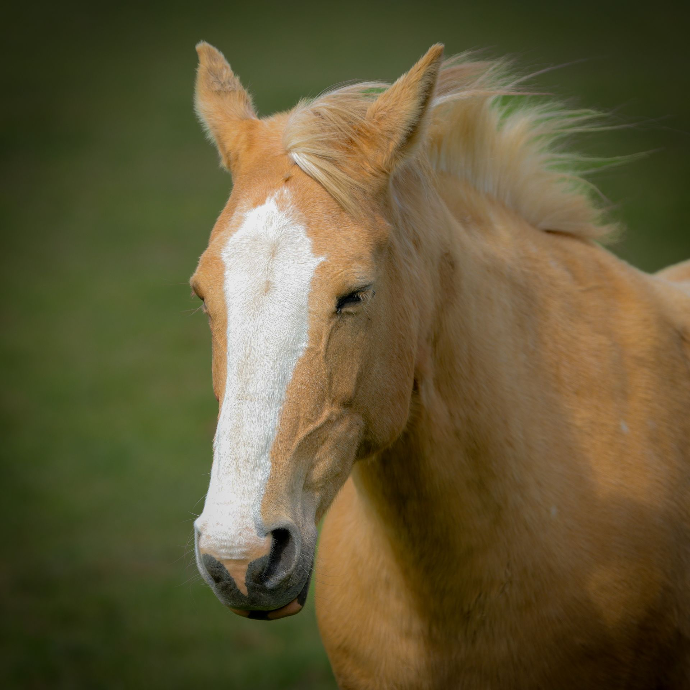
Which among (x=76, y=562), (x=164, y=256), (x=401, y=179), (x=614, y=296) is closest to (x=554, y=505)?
(x=614, y=296)

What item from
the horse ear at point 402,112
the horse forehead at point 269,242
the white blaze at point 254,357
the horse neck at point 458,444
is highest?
the horse ear at point 402,112

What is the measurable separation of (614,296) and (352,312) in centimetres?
129

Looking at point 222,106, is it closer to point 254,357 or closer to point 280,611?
point 254,357

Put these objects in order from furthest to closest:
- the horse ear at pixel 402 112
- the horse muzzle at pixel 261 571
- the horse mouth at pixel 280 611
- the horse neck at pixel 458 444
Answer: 1. the horse neck at pixel 458 444
2. the horse ear at pixel 402 112
3. the horse mouth at pixel 280 611
4. the horse muzzle at pixel 261 571

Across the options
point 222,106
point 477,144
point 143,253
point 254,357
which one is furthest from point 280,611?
point 143,253

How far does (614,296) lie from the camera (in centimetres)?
280

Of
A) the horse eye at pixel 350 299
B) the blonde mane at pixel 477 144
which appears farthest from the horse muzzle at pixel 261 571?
the blonde mane at pixel 477 144

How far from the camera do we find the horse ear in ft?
6.76

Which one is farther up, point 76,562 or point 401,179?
point 401,179

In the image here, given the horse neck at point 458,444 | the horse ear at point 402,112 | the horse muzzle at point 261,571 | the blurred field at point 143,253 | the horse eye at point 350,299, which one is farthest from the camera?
the blurred field at point 143,253

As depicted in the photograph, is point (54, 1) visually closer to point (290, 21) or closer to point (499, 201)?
point (290, 21)

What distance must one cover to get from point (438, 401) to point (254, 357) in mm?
716

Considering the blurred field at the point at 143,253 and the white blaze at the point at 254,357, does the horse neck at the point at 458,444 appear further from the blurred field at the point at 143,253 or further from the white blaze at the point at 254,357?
the blurred field at the point at 143,253

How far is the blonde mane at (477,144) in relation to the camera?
6.81 feet
